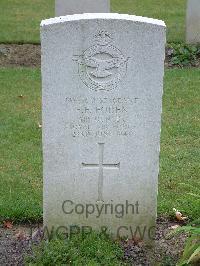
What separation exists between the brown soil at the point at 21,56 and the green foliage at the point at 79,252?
5.87 m

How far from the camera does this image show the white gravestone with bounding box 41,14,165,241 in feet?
13.5

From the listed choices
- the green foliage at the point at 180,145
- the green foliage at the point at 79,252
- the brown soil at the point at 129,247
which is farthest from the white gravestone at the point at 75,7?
the green foliage at the point at 79,252

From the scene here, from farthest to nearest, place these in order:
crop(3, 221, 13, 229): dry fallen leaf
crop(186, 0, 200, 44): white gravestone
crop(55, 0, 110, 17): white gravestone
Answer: crop(186, 0, 200, 44): white gravestone
crop(55, 0, 110, 17): white gravestone
crop(3, 221, 13, 229): dry fallen leaf

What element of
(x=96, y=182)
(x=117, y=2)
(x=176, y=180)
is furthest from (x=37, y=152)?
(x=117, y=2)

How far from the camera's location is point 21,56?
10.3 meters

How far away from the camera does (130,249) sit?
178 inches

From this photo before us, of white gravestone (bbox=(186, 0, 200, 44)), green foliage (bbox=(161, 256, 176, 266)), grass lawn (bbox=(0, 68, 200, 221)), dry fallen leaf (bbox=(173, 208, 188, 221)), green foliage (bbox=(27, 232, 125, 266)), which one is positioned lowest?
green foliage (bbox=(161, 256, 176, 266))

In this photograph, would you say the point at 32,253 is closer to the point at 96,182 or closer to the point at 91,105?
the point at 96,182

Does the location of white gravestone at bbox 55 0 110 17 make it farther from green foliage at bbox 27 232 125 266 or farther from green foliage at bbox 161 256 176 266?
green foliage at bbox 161 256 176 266

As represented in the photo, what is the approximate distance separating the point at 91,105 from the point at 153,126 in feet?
1.47

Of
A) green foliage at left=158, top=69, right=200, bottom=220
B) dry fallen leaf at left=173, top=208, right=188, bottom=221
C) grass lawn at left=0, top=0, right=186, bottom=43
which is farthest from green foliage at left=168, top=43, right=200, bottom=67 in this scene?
dry fallen leaf at left=173, top=208, right=188, bottom=221

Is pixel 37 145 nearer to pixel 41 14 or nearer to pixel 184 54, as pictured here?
pixel 184 54

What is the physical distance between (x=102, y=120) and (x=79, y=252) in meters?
0.91

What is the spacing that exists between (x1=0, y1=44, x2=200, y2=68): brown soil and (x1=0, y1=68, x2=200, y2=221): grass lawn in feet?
1.33
